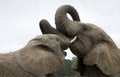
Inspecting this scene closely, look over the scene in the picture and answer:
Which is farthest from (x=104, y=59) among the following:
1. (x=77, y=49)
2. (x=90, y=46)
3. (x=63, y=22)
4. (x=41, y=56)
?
(x=41, y=56)

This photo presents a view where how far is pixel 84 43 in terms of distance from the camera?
241 inches

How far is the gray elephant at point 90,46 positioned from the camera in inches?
237

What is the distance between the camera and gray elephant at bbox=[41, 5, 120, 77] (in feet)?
19.8

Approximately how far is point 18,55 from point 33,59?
15 cm

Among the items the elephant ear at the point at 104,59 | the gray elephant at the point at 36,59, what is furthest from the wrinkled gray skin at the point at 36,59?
the elephant ear at the point at 104,59

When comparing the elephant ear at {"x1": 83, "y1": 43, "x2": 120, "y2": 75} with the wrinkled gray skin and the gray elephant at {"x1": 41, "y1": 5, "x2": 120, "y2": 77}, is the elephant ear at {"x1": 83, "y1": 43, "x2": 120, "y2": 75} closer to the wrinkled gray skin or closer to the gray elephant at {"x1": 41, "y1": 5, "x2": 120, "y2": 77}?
the gray elephant at {"x1": 41, "y1": 5, "x2": 120, "y2": 77}

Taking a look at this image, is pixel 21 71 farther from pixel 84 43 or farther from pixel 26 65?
pixel 84 43

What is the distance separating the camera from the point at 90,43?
615cm

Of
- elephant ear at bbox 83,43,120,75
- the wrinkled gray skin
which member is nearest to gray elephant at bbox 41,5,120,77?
elephant ear at bbox 83,43,120,75

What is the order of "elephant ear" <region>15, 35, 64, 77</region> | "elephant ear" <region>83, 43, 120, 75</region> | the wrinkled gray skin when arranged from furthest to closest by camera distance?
1. "elephant ear" <region>83, 43, 120, 75</region>
2. "elephant ear" <region>15, 35, 64, 77</region>
3. the wrinkled gray skin

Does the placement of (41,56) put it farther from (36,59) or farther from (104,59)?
(104,59)

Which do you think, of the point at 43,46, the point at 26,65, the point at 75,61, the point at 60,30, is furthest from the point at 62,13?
the point at 26,65

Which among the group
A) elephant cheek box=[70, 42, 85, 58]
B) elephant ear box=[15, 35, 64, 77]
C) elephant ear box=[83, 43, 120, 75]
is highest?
elephant ear box=[15, 35, 64, 77]

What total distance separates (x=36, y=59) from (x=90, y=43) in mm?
1593
